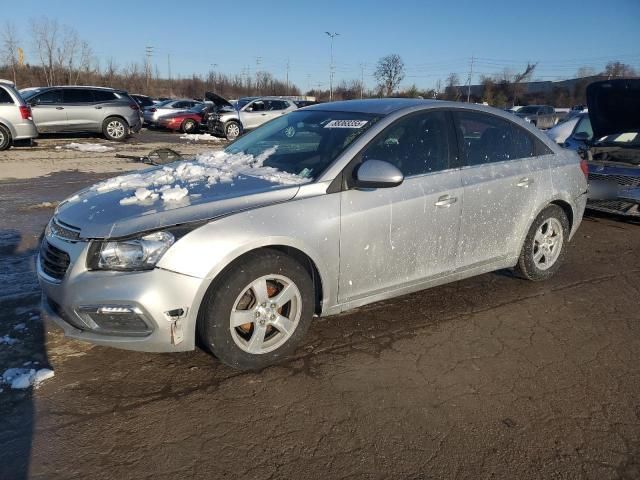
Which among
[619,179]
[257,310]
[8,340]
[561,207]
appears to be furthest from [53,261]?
[619,179]

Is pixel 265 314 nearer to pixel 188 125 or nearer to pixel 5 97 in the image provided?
pixel 5 97

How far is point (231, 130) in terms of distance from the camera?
2092 centimetres

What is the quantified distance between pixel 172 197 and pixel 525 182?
2.88 m

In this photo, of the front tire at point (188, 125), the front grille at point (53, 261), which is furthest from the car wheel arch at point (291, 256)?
the front tire at point (188, 125)

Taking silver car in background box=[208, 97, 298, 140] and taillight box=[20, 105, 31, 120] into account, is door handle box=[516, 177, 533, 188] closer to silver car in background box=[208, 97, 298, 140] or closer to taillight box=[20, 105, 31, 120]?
taillight box=[20, 105, 31, 120]

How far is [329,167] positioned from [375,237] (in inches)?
21.9

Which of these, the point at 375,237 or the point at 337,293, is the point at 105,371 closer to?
the point at 337,293

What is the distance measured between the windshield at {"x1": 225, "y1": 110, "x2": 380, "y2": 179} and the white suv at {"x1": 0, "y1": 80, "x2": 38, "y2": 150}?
37.7 ft

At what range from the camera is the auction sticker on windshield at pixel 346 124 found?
3680 mm

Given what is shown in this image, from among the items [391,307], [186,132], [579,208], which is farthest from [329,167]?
[186,132]

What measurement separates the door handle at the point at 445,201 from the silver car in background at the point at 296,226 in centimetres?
1

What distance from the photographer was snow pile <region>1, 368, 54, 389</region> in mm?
2889

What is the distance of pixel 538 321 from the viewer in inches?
153

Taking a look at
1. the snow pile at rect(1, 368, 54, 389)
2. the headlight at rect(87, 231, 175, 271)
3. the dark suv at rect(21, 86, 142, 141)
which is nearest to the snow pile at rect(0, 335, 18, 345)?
the snow pile at rect(1, 368, 54, 389)
